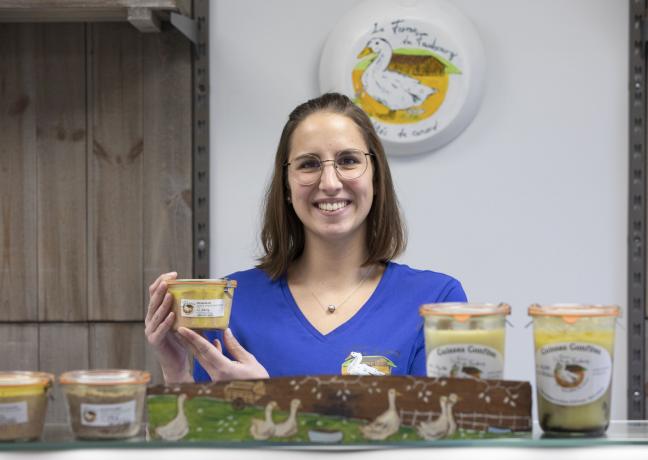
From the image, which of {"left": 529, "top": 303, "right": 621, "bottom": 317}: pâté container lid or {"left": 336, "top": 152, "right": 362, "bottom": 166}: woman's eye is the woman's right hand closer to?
{"left": 336, "top": 152, "right": 362, "bottom": 166}: woman's eye

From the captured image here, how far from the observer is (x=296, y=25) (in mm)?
2229

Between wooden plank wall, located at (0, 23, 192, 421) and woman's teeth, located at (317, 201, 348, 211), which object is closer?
woman's teeth, located at (317, 201, 348, 211)

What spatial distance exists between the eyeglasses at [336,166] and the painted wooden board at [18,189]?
104 centimetres

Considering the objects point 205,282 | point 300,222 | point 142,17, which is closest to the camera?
point 205,282

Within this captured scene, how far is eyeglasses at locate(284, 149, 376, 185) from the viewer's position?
1.50 meters

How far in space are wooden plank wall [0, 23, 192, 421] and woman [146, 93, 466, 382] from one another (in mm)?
662

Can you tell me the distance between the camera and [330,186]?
57.9 inches

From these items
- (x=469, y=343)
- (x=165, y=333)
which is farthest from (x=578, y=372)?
(x=165, y=333)

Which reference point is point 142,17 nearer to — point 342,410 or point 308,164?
point 308,164

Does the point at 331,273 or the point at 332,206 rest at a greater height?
the point at 332,206

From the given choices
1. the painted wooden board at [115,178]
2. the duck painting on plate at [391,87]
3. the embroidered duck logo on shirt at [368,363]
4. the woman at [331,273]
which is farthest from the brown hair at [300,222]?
the painted wooden board at [115,178]

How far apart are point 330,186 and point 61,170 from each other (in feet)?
3.47

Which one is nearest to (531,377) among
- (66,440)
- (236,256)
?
(236,256)

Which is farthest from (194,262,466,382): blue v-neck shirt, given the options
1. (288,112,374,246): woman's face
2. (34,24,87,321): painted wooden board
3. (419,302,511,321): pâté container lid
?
(34,24,87,321): painted wooden board
